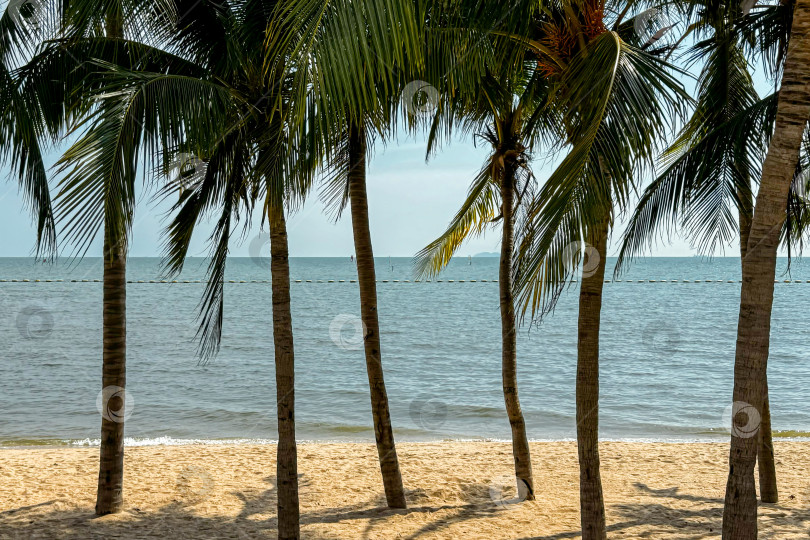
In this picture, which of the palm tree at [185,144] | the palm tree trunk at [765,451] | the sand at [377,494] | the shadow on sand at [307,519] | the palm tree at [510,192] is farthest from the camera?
the palm tree at [510,192]

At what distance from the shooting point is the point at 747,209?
6.51 metres

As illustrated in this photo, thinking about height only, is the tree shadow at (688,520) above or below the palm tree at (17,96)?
below

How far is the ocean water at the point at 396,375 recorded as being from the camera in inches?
559

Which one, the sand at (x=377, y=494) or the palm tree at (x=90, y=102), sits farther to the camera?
the sand at (x=377, y=494)

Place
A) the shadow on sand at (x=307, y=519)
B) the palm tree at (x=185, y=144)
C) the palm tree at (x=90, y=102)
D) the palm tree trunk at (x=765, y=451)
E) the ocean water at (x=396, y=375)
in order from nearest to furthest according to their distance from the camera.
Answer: the palm tree at (x=185, y=144) < the palm tree at (x=90, y=102) < the shadow on sand at (x=307, y=519) < the palm tree trunk at (x=765, y=451) < the ocean water at (x=396, y=375)

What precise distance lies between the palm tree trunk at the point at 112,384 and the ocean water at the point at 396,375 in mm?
2533

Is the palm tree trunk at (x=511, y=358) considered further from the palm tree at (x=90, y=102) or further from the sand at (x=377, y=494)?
the palm tree at (x=90, y=102)

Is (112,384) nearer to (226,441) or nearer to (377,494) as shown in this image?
(377,494)

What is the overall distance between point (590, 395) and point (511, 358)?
94.0 inches

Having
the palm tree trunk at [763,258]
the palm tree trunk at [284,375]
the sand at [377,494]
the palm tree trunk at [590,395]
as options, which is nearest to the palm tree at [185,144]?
the palm tree trunk at [284,375]

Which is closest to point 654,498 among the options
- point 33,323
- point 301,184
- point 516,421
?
point 516,421

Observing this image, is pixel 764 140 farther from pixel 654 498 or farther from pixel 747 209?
pixel 654 498

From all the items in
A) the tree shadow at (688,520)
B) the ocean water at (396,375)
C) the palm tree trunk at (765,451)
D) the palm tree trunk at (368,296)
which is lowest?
the ocean water at (396,375)

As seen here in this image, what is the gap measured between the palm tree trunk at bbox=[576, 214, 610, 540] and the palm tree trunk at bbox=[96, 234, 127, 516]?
13.0ft
